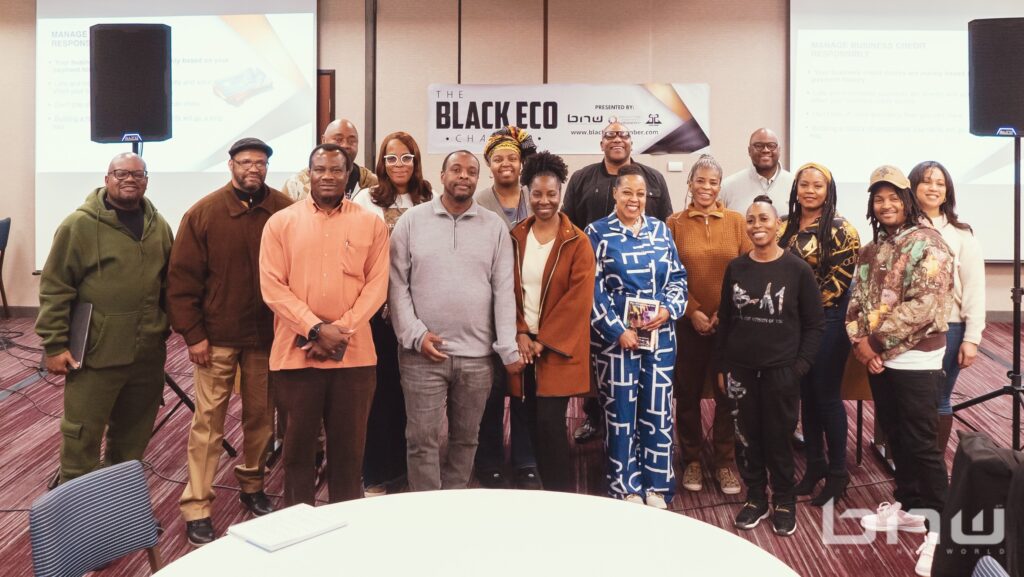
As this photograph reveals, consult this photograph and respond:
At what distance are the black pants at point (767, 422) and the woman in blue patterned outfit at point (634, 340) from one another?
0.31 meters

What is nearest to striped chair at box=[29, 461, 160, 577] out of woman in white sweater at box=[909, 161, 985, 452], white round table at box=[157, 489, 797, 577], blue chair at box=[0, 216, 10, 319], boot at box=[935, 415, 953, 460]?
white round table at box=[157, 489, 797, 577]

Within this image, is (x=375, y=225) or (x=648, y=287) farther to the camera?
(x=648, y=287)

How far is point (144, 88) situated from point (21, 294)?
470cm

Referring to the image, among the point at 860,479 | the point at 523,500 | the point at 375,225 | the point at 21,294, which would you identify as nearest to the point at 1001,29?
the point at 860,479

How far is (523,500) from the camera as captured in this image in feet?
6.81

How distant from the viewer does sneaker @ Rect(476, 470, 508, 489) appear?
13.3ft

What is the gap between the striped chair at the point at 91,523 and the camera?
1.92 meters

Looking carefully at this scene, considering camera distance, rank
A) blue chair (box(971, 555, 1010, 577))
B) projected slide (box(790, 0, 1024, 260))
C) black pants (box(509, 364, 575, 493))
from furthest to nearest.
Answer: projected slide (box(790, 0, 1024, 260))
black pants (box(509, 364, 575, 493))
blue chair (box(971, 555, 1010, 577))

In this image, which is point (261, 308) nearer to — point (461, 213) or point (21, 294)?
point (461, 213)

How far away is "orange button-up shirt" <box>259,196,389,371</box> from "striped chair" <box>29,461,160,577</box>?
0.97 meters

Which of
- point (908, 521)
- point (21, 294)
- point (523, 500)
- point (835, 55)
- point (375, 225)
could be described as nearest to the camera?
point (523, 500)

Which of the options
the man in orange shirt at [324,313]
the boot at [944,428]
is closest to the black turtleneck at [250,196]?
the man in orange shirt at [324,313]

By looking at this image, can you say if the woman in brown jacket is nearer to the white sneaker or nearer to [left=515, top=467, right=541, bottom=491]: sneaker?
the white sneaker

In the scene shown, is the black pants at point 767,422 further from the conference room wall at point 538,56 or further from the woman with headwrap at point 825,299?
the conference room wall at point 538,56
